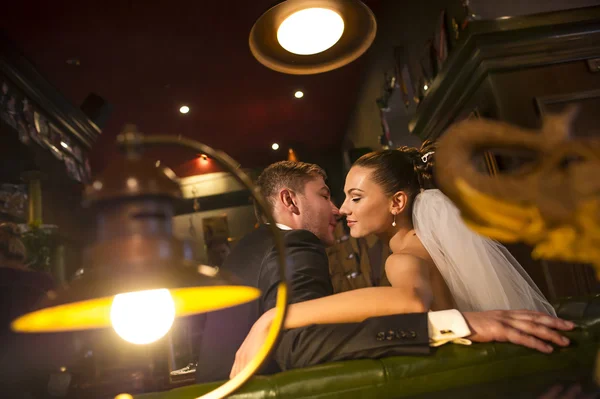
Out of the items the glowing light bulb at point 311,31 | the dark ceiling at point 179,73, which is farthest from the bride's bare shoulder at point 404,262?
the dark ceiling at point 179,73

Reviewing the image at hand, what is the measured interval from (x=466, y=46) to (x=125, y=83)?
13.3 feet

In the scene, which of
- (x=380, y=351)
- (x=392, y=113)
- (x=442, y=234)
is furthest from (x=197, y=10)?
(x=380, y=351)

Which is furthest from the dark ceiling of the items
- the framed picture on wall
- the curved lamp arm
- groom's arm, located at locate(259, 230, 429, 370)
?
the curved lamp arm

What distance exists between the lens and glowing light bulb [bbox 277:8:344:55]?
2.16 metres

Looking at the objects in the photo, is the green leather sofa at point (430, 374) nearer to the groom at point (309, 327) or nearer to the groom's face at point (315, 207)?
the groom at point (309, 327)

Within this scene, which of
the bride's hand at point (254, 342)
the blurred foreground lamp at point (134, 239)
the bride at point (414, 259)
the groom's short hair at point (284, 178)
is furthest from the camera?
the groom's short hair at point (284, 178)

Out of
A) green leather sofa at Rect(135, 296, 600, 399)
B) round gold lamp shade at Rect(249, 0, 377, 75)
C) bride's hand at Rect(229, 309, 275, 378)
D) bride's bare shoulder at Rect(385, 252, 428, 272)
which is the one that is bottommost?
green leather sofa at Rect(135, 296, 600, 399)

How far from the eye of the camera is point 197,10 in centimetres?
407

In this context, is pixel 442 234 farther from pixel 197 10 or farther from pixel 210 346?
pixel 197 10

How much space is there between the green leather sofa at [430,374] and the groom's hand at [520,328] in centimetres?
2

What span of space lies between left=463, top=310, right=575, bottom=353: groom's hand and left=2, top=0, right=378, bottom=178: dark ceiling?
3.71 metres

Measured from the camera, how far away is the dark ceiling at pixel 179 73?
13.2 feet

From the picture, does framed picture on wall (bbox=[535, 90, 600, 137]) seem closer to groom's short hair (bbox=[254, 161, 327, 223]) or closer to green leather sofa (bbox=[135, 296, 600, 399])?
groom's short hair (bbox=[254, 161, 327, 223])

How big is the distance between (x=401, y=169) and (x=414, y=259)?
2.39 feet
